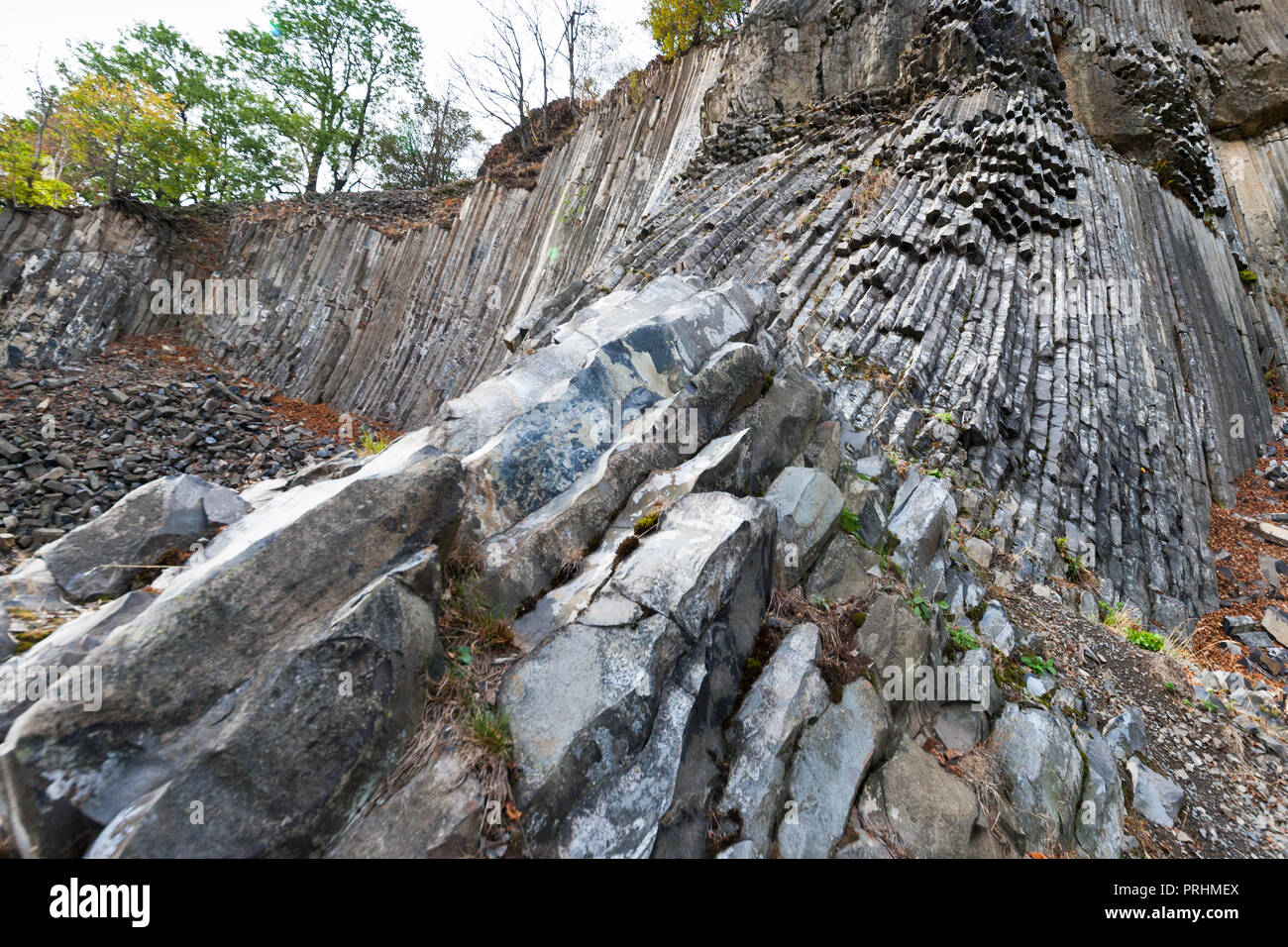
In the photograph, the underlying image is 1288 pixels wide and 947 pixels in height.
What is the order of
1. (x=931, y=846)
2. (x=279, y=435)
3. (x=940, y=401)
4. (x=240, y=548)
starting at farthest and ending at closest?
(x=279, y=435) < (x=940, y=401) < (x=931, y=846) < (x=240, y=548)

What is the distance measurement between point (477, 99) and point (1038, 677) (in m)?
26.4

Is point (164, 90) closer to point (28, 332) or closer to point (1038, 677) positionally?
point (28, 332)

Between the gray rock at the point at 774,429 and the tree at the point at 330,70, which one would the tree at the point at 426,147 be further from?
the gray rock at the point at 774,429

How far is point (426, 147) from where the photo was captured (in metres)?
27.7

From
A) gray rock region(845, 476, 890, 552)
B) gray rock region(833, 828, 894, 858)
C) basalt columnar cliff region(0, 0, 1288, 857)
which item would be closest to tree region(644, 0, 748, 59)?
basalt columnar cliff region(0, 0, 1288, 857)

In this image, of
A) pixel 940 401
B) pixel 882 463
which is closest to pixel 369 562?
pixel 882 463

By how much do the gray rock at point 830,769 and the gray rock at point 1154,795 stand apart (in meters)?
2.52

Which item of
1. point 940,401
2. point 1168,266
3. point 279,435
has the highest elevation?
point 1168,266

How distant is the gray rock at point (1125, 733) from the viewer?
4.71m

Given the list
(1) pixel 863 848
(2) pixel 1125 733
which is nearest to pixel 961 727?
(1) pixel 863 848

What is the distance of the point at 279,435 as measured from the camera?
15023 millimetres

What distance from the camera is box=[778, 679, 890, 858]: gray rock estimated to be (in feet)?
10.4

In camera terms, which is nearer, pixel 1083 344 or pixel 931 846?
pixel 931 846

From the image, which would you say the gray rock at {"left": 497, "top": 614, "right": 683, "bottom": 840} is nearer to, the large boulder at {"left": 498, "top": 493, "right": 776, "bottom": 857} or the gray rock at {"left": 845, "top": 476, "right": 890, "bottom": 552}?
the large boulder at {"left": 498, "top": 493, "right": 776, "bottom": 857}
